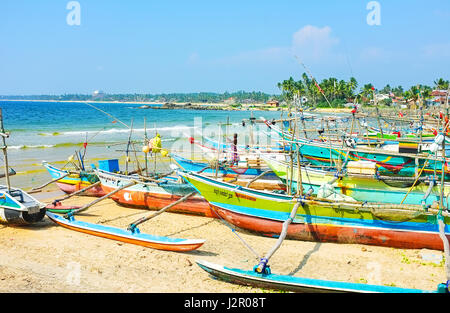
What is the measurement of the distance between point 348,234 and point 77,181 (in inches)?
429

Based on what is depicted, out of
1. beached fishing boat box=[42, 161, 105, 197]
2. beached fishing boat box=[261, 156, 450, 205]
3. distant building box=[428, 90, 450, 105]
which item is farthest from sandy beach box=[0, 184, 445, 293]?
beached fishing boat box=[42, 161, 105, 197]

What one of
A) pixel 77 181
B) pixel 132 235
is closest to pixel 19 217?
pixel 132 235

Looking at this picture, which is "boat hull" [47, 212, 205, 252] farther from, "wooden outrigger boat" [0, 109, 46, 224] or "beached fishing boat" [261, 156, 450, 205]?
"beached fishing boat" [261, 156, 450, 205]

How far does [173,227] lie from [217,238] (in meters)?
1.62

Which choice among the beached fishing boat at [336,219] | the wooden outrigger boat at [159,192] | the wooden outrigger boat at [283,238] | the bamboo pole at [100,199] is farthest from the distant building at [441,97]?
the bamboo pole at [100,199]

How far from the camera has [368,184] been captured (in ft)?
36.8

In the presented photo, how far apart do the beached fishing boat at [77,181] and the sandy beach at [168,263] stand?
4061 millimetres

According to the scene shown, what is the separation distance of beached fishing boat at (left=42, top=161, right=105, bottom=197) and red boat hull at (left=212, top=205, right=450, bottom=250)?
7.24m

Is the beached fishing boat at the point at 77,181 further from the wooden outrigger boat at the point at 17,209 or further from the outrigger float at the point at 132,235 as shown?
the wooden outrigger boat at the point at 17,209

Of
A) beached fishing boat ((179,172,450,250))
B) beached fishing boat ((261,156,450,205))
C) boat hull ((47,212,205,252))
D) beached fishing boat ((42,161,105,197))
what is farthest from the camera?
beached fishing boat ((42,161,105,197))

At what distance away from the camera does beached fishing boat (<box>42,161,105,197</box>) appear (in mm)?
14910

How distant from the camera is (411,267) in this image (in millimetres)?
8234

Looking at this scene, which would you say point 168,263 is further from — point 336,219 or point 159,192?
point 159,192
